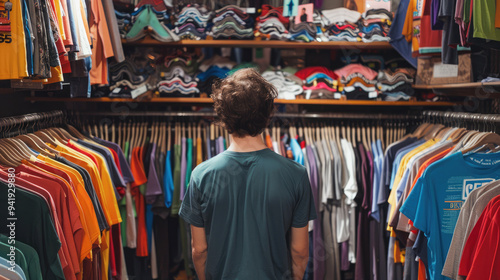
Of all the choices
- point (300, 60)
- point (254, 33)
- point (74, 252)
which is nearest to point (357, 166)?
point (300, 60)

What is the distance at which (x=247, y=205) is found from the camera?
1.77 meters

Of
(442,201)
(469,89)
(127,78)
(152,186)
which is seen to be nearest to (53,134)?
(152,186)

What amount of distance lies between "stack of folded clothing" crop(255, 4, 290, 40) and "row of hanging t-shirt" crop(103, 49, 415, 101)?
25 cm

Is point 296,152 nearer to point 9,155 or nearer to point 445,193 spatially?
point 445,193

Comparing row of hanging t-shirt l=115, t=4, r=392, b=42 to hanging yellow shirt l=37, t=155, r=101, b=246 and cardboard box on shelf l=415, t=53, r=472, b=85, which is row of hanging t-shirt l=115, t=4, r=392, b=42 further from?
hanging yellow shirt l=37, t=155, r=101, b=246

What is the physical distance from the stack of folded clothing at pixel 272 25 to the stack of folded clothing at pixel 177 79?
22.8 inches

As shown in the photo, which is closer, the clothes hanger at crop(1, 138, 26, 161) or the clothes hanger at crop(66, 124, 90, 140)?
the clothes hanger at crop(1, 138, 26, 161)

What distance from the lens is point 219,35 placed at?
3.50 metres

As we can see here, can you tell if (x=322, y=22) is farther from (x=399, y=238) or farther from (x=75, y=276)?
(x=75, y=276)

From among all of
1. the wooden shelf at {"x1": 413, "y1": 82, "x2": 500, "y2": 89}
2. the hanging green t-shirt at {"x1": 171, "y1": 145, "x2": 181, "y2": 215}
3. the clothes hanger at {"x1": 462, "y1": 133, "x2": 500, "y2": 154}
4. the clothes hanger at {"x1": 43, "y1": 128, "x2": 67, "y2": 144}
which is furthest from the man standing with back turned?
the hanging green t-shirt at {"x1": 171, "y1": 145, "x2": 181, "y2": 215}

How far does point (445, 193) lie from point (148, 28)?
2280 mm

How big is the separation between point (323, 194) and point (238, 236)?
5.42ft

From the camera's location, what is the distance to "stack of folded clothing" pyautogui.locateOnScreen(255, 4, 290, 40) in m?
3.51

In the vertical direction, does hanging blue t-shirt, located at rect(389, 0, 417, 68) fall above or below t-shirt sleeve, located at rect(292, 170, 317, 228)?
above
